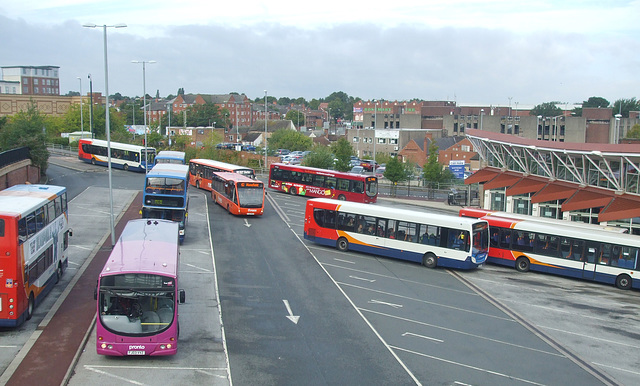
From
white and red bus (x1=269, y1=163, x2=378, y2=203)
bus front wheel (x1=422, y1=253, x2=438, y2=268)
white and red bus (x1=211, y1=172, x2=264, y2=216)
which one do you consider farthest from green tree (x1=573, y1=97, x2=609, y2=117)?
bus front wheel (x1=422, y1=253, x2=438, y2=268)

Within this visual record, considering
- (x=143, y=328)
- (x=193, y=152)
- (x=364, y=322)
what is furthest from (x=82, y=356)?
(x=193, y=152)

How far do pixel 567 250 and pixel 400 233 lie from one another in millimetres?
7773

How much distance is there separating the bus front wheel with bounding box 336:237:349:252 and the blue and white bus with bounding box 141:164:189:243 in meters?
7.88

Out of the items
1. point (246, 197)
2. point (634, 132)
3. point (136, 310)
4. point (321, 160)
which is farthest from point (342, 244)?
point (634, 132)

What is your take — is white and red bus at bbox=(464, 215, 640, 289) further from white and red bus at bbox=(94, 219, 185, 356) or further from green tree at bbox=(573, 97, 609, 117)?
green tree at bbox=(573, 97, 609, 117)

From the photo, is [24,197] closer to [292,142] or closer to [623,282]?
[623,282]

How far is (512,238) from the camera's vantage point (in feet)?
95.9

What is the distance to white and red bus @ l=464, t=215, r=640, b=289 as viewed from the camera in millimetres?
26516

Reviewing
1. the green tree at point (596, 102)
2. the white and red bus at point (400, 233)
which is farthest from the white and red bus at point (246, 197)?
the green tree at point (596, 102)

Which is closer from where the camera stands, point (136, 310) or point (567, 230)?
point (136, 310)

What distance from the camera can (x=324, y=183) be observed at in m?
46.6

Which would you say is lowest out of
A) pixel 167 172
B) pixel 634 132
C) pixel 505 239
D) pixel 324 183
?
pixel 505 239

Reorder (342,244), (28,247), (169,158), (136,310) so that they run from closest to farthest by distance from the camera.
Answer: (136,310) < (28,247) < (342,244) < (169,158)

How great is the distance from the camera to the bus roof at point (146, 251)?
14.9m
